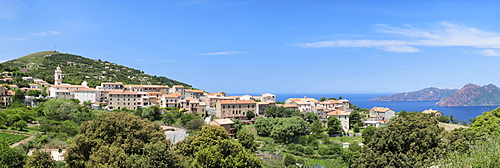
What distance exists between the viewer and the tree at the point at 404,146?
63.3ft

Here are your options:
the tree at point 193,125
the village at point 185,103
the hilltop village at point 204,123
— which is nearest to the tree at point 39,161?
the hilltop village at point 204,123

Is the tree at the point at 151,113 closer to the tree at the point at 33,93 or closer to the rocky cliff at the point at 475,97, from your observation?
the tree at the point at 33,93

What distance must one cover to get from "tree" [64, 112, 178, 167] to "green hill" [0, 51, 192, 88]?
5418 centimetres

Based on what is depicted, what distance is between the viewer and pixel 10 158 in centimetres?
2088

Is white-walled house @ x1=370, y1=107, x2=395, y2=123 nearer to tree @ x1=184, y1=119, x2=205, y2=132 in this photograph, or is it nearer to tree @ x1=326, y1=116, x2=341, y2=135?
tree @ x1=326, y1=116, x2=341, y2=135

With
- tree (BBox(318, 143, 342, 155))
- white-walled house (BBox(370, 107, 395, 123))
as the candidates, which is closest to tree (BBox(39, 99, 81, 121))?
tree (BBox(318, 143, 342, 155))

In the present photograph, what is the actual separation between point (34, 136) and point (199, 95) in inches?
1287

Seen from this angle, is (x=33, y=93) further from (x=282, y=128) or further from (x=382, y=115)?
(x=382, y=115)

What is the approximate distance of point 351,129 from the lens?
47.6 meters

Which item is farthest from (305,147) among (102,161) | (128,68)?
(128,68)

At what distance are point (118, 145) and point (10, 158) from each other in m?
7.63

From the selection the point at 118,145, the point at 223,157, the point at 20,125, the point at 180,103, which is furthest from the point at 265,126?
the point at 20,125

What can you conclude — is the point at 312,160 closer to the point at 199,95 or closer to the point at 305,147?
the point at 305,147

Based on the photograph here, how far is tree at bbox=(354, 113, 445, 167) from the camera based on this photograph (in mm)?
19297
